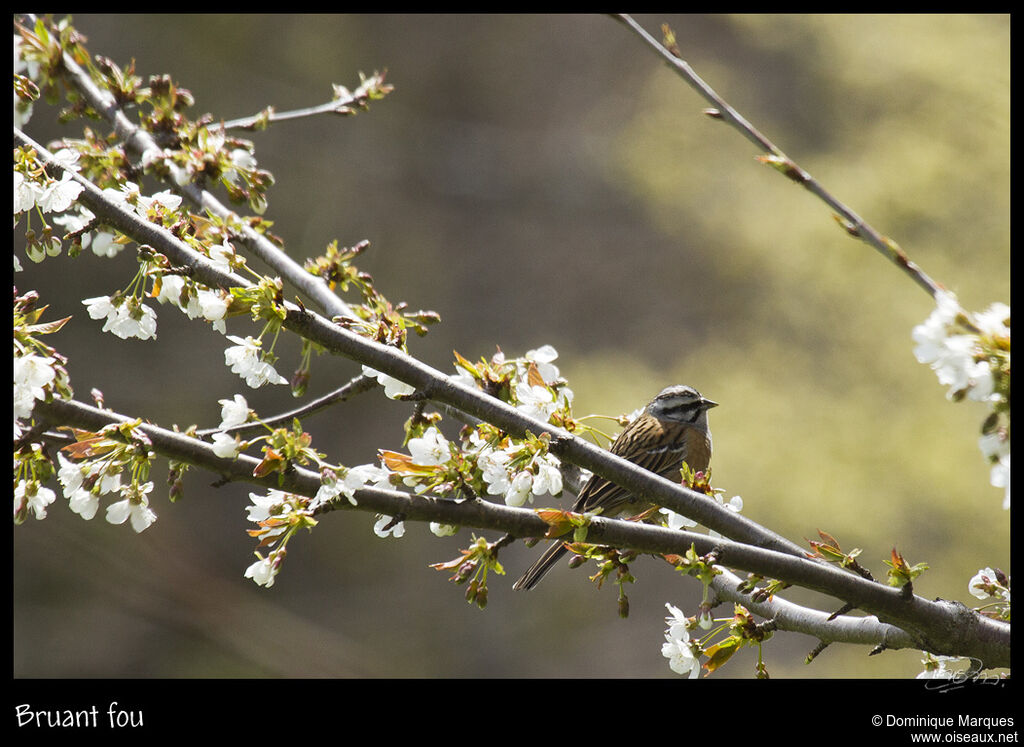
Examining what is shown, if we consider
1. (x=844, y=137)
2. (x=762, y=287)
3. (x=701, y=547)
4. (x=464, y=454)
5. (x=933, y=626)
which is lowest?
(x=933, y=626)

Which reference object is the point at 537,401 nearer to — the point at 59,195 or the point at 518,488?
the point at 518,488

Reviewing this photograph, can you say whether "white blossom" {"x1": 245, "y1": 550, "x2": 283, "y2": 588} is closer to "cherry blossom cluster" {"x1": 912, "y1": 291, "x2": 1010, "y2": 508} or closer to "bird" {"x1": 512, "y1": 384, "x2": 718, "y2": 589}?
"cherry blossom cluster" {"x1": 912, "y1": 291, "x2": 1010, "y2": 508}

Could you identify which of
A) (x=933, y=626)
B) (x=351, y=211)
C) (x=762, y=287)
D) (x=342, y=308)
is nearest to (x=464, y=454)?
(x=342, y=308)

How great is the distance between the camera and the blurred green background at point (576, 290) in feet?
23.2

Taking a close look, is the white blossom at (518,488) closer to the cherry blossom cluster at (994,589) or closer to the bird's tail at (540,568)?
the cherry blossom cluster at (994,589)

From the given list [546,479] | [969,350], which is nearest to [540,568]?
[546,479]

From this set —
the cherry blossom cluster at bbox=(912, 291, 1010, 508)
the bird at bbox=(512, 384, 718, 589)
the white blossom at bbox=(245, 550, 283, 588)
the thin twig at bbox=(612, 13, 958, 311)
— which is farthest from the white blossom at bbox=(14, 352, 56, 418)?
the bird at bbox=(512, 384, 718, 589)

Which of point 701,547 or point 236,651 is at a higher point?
point 236,651

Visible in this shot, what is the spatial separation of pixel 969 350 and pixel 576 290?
35.3 feet

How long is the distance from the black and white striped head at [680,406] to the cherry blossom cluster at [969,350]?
245 cm

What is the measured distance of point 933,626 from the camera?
1492mm

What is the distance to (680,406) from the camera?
3.59 m
